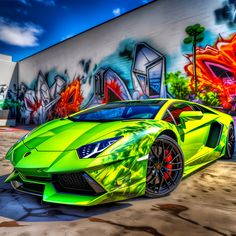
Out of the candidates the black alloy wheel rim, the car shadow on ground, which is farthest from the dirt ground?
the black alloy wheel rim

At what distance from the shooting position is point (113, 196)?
2070 mm

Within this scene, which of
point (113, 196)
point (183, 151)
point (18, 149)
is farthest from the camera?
point (183, 151)

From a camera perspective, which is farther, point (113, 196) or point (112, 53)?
point (112, 53)

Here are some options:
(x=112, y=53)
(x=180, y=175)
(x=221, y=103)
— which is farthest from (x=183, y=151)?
(x=112, y=53)

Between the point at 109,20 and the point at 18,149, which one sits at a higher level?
the point at 109,20

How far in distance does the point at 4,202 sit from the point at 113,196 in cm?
109

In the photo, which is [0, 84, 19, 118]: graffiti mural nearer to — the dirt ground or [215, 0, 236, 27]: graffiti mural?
[215, 0, 236, 27]: graffiti mural

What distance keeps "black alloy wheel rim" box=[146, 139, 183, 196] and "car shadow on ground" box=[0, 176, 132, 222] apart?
321mm

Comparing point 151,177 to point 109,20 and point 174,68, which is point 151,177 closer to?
point 174,68

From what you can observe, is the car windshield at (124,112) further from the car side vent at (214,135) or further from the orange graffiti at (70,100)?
the orange graffiti at (70,100)

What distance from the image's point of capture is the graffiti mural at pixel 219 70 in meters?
8.51

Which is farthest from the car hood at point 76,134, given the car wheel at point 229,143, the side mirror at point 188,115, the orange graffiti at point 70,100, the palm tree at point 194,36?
the orange graffiti at point 70,100

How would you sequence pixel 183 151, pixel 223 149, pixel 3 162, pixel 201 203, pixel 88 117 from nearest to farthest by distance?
pixel 201 203 → pixel 183 151 → pixel 88 117 → pixel 223 149 → pixel 3 162

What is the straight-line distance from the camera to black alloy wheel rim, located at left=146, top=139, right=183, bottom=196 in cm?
239
